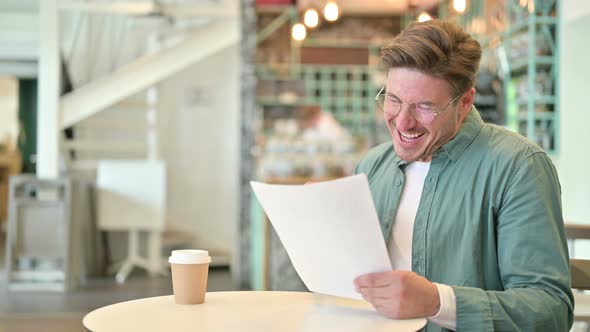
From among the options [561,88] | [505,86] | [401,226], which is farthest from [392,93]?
[505,86]

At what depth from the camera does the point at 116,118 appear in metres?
10.3

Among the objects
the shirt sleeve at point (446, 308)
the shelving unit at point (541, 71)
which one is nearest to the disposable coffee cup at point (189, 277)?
the shirt sleeve at point (446, 308)

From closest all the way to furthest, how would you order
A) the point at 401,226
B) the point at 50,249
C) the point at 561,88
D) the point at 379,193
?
the point at 401,226 < the point at 379,193 < the point at 561,88 < the point at 50,249

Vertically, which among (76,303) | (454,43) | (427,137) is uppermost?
(454,43)

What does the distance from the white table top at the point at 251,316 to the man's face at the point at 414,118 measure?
383 mm

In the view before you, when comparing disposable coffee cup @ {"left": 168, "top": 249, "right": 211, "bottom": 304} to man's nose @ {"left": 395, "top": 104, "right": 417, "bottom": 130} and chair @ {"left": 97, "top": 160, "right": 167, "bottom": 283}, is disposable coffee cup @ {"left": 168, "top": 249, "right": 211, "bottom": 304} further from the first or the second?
chair @ {"left": 97, "top": 160, "right": 167, "bottom": 283}

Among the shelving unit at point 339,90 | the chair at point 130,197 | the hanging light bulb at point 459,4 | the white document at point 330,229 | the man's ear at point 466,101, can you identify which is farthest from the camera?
the shelving unit at point 339,90

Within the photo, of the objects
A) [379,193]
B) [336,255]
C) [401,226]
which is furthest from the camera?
[379,193]

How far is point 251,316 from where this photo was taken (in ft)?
5.39

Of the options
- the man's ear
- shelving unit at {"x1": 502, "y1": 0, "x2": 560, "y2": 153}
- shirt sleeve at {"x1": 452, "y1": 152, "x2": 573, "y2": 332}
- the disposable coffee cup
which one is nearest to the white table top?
the disposable coffee cup

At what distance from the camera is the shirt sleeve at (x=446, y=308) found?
1.61 meters

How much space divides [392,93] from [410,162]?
25cm

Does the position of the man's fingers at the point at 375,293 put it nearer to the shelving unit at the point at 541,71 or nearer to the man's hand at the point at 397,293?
the man's hand at the point at 397,293

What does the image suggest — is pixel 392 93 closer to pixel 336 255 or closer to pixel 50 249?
pixel 336 255
